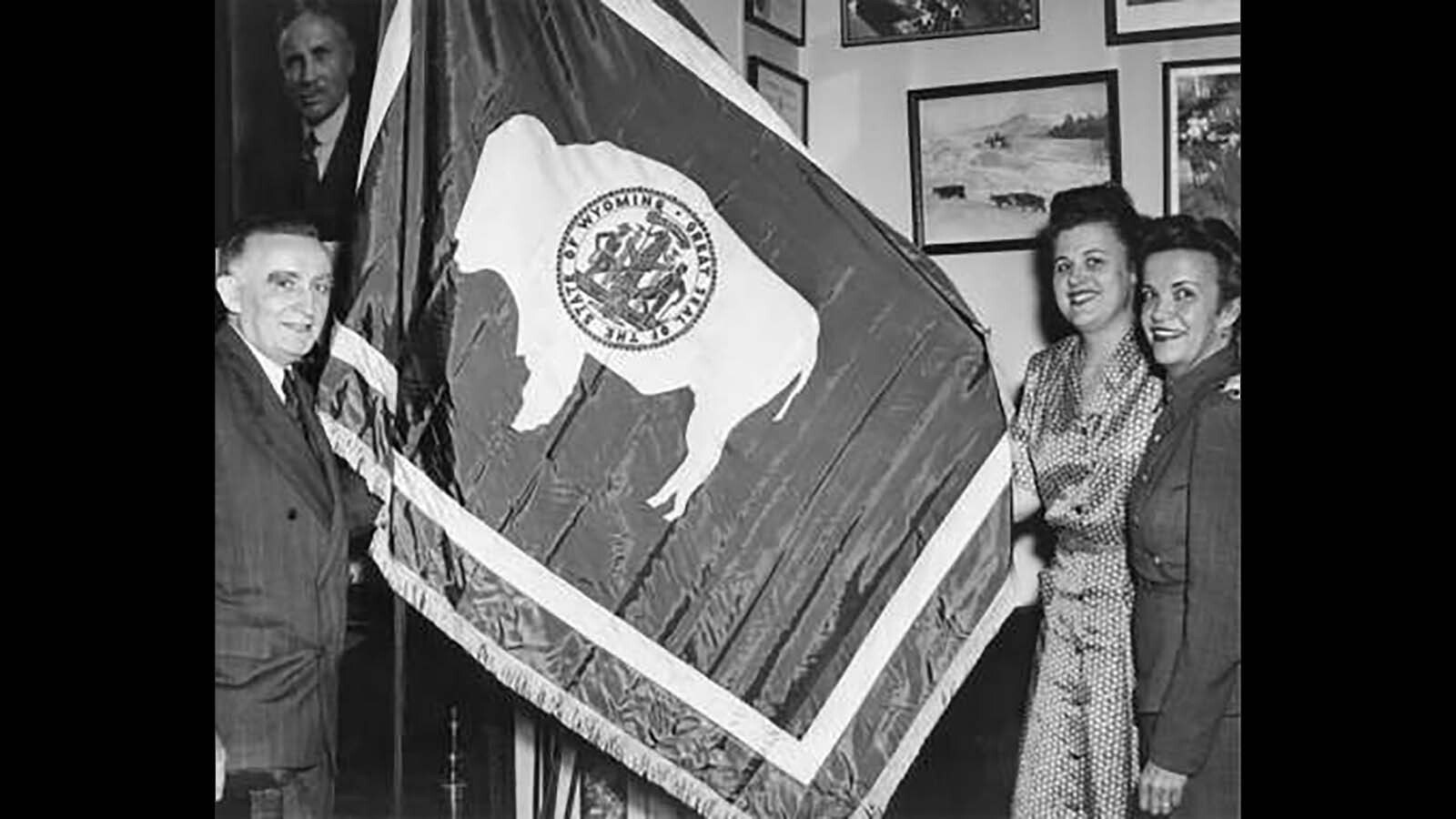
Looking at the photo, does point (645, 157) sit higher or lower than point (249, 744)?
higher

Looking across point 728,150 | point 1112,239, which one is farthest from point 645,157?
point 1112,239

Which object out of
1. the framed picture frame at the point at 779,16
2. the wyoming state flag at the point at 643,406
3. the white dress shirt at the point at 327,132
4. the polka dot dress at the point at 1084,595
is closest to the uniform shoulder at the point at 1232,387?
the polka dot dress at the point at 1084,595

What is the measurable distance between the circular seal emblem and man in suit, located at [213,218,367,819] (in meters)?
0.40

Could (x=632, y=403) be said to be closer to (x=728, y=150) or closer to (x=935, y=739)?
(x=728, y=150)

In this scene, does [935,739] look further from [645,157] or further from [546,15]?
[546,15]

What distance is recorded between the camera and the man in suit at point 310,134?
139 inches

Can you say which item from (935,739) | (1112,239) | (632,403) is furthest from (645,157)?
(935,739)

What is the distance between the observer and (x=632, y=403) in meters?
3.45

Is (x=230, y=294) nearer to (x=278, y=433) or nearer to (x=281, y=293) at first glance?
(x=281, y=293)

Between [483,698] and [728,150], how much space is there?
0.95 metres

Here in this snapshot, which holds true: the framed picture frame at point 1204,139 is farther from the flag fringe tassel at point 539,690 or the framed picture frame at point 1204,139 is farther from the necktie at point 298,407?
the necktie at point 298,407

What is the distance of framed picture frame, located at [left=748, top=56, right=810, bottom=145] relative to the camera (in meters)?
3.47
